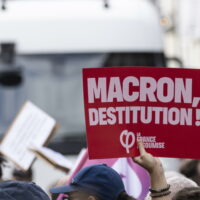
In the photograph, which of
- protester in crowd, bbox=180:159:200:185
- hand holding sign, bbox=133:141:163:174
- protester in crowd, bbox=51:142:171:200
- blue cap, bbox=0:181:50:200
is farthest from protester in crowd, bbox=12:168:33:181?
blue cap, bbox=0:181:50:200

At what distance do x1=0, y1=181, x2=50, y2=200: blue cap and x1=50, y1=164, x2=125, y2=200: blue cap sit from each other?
50 centimetres

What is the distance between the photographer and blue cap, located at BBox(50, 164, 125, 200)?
15.2 ft

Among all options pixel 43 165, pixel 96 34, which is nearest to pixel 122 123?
pixel 43 165

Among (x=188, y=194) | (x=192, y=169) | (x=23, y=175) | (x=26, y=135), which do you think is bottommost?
(x=23, y=175)

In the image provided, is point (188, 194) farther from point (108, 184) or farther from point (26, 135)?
point (26, 135)

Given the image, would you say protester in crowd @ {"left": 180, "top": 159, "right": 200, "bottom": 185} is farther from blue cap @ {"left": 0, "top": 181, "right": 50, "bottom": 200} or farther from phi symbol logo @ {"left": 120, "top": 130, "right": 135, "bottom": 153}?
blue cap @ {"left": 0, "top": 181, "right": 50, "bottom": 200}

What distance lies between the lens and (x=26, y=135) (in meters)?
7.43

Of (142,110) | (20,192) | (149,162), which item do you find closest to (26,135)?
(142,110)

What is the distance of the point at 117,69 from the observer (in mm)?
4746

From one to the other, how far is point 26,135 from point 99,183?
9.20 ft

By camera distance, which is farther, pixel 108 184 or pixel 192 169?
pixel 192 169

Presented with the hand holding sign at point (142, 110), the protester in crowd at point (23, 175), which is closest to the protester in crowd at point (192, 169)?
the protester in crowd at point (23, 175)

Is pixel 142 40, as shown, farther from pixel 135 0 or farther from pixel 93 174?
pixel 93 174

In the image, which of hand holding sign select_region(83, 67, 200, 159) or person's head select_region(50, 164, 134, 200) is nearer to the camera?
person's head select_region(50, 164, 134, 200)
